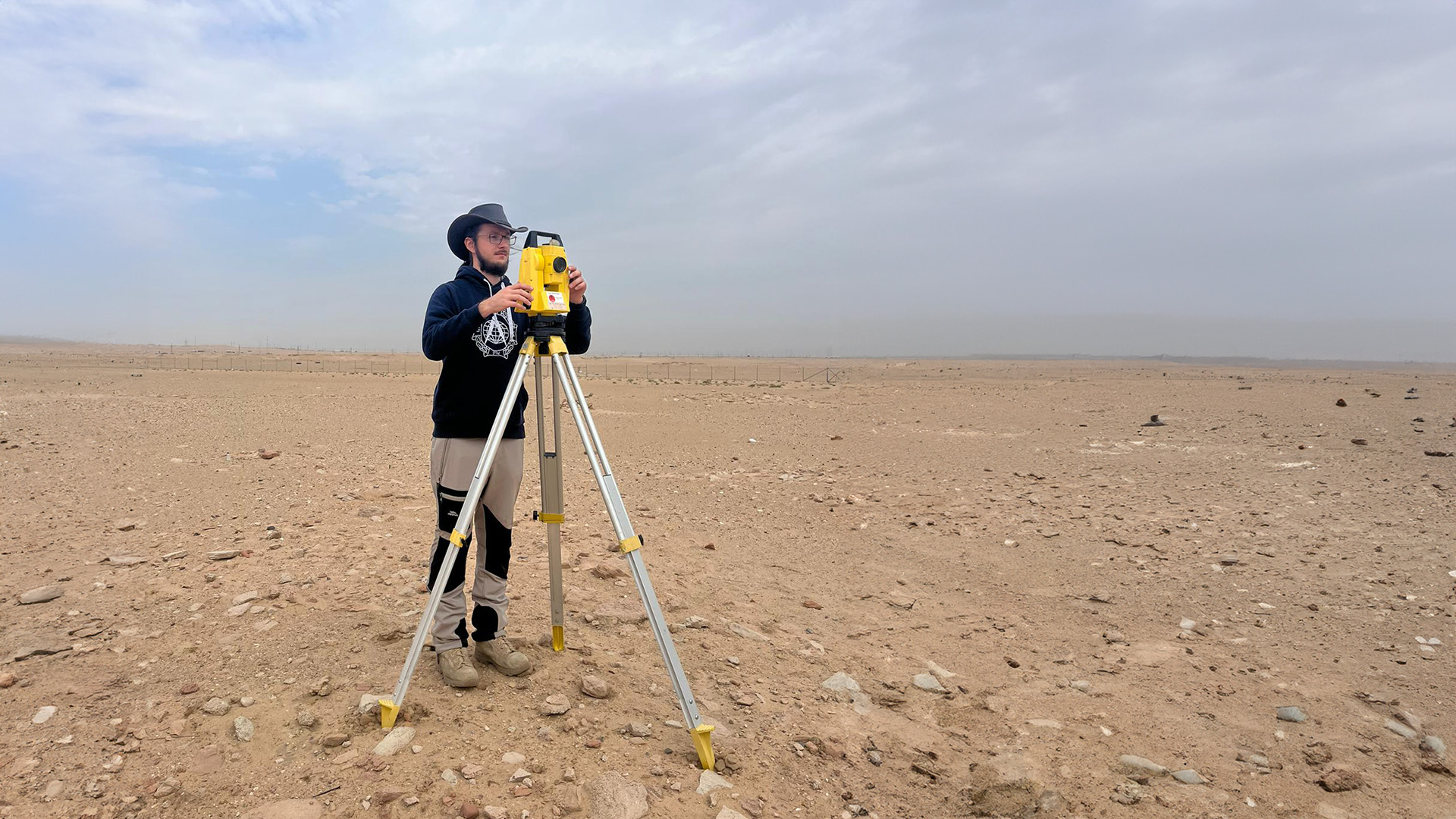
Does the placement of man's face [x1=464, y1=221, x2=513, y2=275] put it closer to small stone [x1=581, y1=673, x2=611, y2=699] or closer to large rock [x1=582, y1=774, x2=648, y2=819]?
small stone [x1=581, y1=673, x2=611, y2=699]

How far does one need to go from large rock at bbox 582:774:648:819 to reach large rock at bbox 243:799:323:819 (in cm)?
111

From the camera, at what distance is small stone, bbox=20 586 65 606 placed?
4.88 m

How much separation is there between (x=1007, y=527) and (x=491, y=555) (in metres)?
6.22

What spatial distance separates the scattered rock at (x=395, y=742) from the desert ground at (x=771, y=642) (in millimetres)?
38

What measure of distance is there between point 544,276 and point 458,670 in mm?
2153

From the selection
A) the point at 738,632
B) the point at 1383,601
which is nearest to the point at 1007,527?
the point at 1383,601

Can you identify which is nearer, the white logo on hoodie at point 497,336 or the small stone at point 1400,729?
the white logo on hoodie at point 497,336

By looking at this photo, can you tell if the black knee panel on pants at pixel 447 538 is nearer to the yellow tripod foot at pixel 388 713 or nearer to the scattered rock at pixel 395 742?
the yellow tripod foot at pixel 388 713

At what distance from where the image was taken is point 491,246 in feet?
12.6

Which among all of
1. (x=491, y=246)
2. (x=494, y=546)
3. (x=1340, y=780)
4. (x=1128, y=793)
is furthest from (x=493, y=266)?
(x=1340, y=780)

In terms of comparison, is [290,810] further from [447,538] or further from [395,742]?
[447,538]

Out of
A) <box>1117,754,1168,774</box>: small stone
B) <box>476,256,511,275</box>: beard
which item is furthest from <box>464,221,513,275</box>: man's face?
<box>1117,754,1168,774</box>: small stone

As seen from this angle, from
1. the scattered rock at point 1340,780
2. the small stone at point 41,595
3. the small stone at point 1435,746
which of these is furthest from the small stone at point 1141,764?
the small stone at point 41,595

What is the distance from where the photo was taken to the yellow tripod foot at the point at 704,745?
3285 mm
